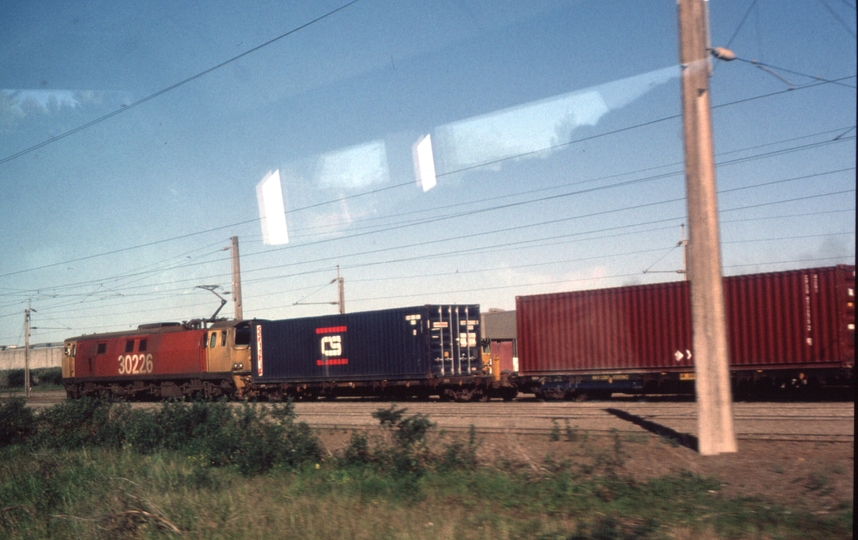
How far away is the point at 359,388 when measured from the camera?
1064 inches

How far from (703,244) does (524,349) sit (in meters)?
14.1

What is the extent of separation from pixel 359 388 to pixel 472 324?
503 cm

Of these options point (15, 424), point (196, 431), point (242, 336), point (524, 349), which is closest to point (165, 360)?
point (242, 336)

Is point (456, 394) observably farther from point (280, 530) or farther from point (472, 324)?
point (280, 530)

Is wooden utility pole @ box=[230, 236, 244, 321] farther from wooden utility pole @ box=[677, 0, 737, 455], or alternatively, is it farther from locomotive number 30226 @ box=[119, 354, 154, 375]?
wooden utility pole @ box=[677, 0, 737, 455]

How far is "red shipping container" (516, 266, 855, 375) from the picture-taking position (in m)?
19.2

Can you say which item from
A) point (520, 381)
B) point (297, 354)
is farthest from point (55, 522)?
point (297, 354)

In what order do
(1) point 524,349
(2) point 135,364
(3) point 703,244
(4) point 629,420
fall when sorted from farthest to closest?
(2) point 135,364, (1) point 524,349, (4) point 629,420, (3) point 703,244

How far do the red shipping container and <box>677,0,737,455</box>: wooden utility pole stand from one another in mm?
9938

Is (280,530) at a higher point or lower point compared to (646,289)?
lower

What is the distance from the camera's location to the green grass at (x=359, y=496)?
6973 millimetres

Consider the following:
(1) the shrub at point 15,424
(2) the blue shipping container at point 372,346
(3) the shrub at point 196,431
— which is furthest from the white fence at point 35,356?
(3) the shrub at point 196,431

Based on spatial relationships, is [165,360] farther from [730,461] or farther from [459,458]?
[730,461]

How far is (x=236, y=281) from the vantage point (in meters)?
35.3
